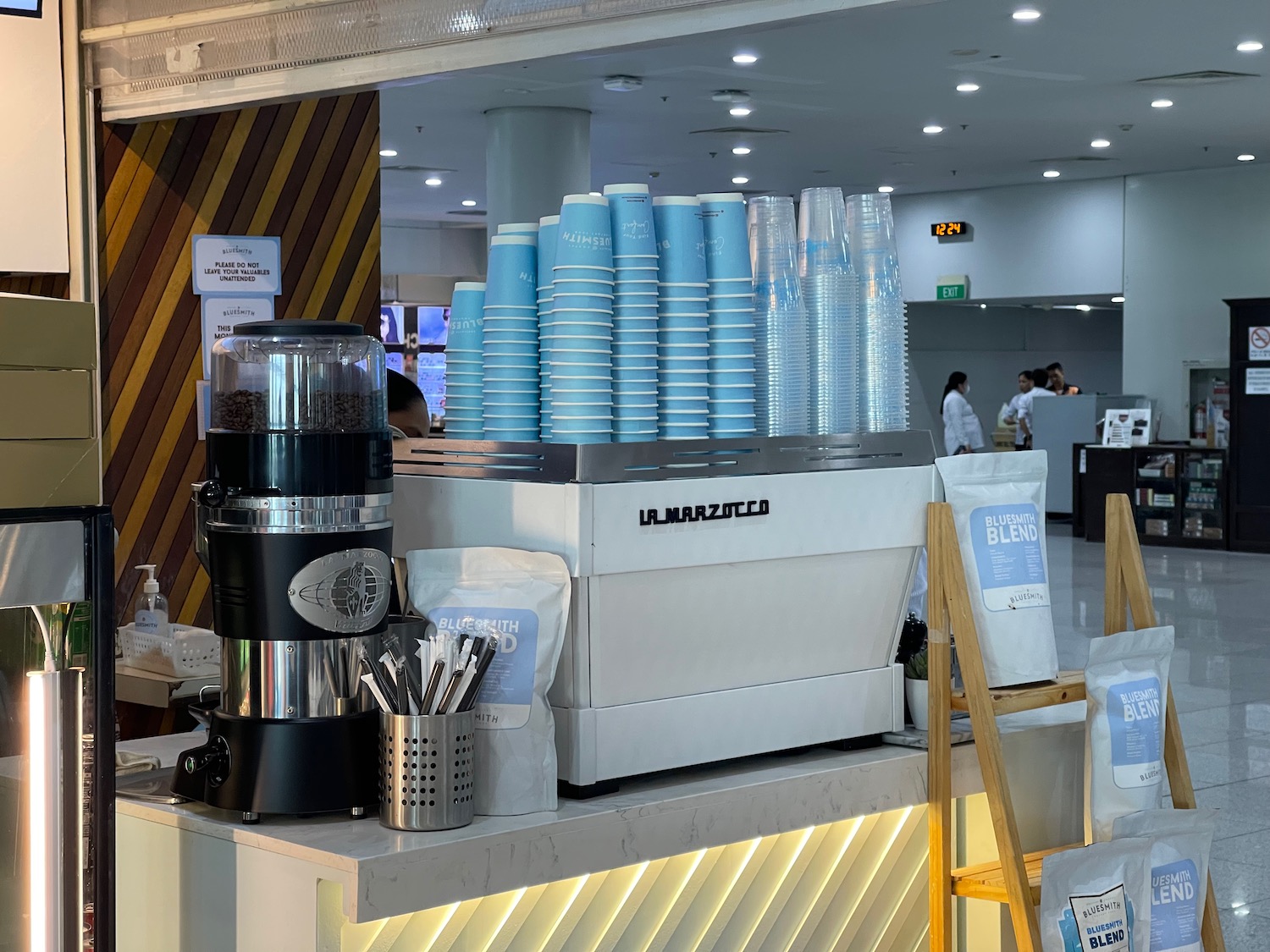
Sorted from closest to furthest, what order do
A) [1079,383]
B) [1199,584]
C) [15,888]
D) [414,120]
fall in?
[15,888]
[1199,584]
[414,120]
[1079,383]

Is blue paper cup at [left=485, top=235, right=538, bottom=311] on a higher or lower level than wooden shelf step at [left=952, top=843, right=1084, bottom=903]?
higher

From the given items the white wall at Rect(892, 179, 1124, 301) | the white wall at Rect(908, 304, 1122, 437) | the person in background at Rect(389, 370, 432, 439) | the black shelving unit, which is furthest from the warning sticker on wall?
the person in background at Rect(389, 370, 432, 439)

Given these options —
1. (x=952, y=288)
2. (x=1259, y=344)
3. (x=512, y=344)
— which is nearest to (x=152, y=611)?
(x=512, y=344)

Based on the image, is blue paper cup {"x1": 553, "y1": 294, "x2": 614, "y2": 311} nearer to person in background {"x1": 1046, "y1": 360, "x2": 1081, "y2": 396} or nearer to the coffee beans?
the coffee beans

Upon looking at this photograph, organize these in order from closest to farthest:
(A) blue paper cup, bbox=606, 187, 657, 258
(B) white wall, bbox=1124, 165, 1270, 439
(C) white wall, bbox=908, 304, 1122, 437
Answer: (A) blue paper cup, bbox=606, 187, 657, 258 → (B) white wall, bbox=1124, 165, 1270, 439 → (C) white wall, bbox=908, 304, 1122, 437

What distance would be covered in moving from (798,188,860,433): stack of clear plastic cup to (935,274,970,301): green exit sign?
1625 cm

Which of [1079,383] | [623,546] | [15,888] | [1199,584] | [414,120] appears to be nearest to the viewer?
[15,888]

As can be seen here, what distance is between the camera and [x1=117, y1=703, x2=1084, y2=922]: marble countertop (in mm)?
1905

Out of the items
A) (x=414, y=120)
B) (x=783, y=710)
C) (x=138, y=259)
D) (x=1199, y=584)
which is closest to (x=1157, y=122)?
(x=1199, y=584)

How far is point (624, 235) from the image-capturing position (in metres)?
2.29

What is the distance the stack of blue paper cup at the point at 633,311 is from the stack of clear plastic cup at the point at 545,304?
0.10 metres

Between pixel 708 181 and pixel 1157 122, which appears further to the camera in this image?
pixel 708 181

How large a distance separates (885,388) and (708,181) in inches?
594

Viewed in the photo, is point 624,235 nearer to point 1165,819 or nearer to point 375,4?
point 375,4
